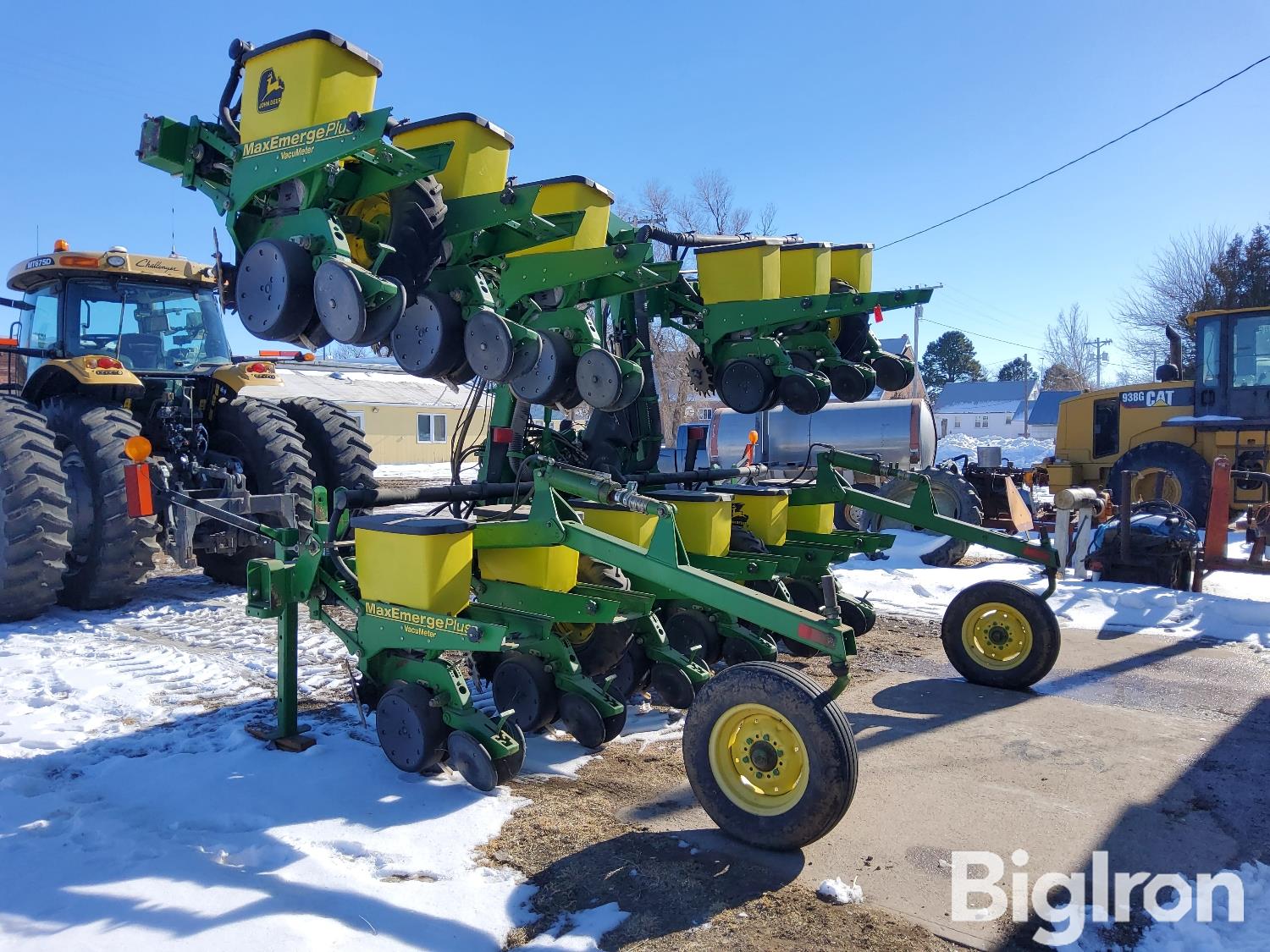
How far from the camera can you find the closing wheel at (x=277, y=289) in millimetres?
4270

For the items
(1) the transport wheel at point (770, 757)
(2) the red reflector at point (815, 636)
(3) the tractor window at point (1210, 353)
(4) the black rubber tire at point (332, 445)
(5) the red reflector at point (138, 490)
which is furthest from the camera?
(3) the tractor window at point (1210, 353)

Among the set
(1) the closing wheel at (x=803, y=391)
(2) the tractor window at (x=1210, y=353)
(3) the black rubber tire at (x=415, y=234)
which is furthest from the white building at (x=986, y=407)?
(3) the black rubber tire at (x=415, y=234)

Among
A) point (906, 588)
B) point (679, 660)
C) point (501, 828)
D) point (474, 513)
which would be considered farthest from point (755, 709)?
point (906, 588)

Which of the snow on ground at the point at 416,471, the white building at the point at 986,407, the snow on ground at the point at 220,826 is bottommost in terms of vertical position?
the snow on ground at the point at 220,826

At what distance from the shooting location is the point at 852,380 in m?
7.50

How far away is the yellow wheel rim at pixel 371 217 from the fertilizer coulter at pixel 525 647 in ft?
4.21

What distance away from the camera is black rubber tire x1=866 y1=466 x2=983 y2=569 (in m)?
10.7

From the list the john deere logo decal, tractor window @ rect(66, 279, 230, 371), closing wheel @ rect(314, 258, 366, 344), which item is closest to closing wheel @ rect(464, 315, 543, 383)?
closing wheel @ rect(314, 258, 366, 344)

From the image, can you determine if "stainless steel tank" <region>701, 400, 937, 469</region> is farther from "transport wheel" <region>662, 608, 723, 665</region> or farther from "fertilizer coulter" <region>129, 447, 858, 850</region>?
"fertilizer coulter" <region>129, 447, 858, 850</region>

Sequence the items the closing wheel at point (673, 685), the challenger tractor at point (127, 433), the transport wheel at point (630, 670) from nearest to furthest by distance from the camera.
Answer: the closing wheel at point (673, 685) → the transport wheel at point (630, 670) → the challenger tractor at point (127, 433)

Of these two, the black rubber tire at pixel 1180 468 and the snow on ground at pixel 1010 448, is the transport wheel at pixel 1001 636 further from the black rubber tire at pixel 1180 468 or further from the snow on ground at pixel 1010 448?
the snow on ground at pixel 1010 448

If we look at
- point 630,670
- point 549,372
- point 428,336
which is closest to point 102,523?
point 428,336

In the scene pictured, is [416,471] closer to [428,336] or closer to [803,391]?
[803,391]

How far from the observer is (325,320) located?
429 cm
